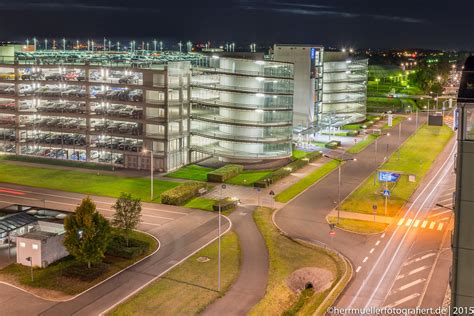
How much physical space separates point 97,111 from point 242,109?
25.6m

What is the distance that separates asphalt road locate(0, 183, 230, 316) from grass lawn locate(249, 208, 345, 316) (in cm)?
645

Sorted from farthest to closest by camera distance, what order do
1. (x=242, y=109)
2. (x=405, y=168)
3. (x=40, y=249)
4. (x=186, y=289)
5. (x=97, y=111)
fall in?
1. (x=97, y=111)
2. (x=242, y=109)
3. (x=405, y=168)
4. (x=40, y=249)
5. (x=186, y=289)

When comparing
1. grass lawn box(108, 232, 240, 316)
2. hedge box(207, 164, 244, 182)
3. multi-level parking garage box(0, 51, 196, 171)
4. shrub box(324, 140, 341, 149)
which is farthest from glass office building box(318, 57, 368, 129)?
grass lawn box(108, 232, 240, 316)

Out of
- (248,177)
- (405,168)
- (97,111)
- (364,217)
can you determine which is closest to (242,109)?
(248,177)

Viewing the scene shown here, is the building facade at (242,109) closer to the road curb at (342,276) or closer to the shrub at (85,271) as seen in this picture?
the road curb at (342,276)

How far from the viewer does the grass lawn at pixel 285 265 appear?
4269cm

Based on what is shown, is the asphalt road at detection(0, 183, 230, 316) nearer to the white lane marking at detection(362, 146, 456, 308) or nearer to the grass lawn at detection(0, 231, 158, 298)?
the grass lawn at detection(0, 231, 158, 298)

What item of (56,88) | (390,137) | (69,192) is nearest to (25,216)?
(69,192)

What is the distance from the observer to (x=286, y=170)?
8988 centimetres

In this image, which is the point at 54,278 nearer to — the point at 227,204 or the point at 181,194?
the point at 181,194

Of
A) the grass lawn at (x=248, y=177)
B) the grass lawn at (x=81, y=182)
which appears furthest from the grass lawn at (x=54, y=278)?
the grass lawn at (x=248, y=177)

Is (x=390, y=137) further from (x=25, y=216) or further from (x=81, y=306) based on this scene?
(x=81, y=306)

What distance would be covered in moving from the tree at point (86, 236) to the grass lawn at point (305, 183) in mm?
30090

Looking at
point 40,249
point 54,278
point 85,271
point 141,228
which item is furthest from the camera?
point 141,228
